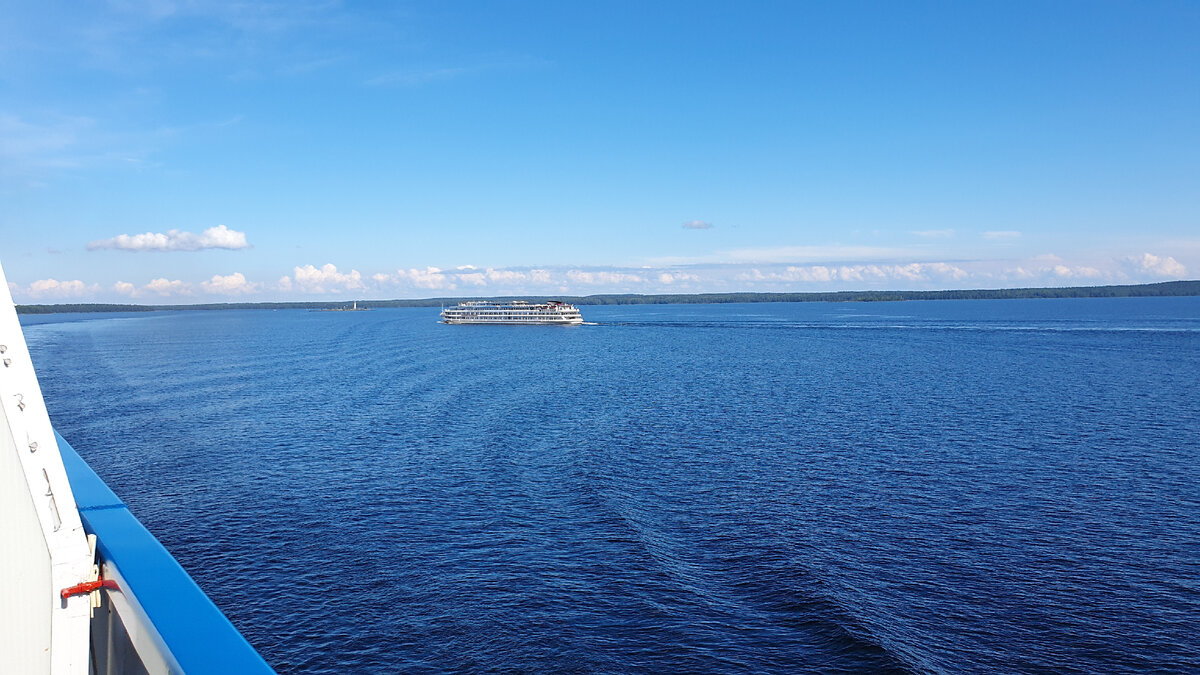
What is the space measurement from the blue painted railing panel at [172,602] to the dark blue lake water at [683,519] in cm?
1506

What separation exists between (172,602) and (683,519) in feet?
101

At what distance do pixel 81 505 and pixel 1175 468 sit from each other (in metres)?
56.6

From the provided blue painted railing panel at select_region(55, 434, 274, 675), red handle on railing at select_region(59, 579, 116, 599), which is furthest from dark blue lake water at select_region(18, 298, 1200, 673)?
red handle on railing at select_region(59, 579, 116, 599)

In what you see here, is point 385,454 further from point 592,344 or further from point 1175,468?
point 592,344

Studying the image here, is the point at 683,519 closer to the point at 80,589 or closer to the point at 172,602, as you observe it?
the point at 172,602

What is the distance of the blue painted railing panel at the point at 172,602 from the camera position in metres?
8.30

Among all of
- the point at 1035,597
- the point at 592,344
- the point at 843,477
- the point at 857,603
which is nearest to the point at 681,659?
the point at 857,603

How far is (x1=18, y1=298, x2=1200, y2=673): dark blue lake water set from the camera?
2636 cm

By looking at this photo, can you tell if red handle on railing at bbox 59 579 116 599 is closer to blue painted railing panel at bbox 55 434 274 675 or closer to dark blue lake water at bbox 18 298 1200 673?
blue painted railing panel at bbox 55 434 274 675

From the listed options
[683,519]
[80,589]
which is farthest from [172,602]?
[683,519]

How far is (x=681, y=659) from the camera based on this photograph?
25.2m

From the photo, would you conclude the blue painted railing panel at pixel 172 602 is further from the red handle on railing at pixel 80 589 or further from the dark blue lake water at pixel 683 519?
the dark blue lake water at pixel 683 519

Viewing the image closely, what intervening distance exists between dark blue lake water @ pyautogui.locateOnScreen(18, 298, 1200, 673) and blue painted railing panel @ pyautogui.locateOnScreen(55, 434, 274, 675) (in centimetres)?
1506

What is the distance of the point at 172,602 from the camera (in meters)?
9.48
